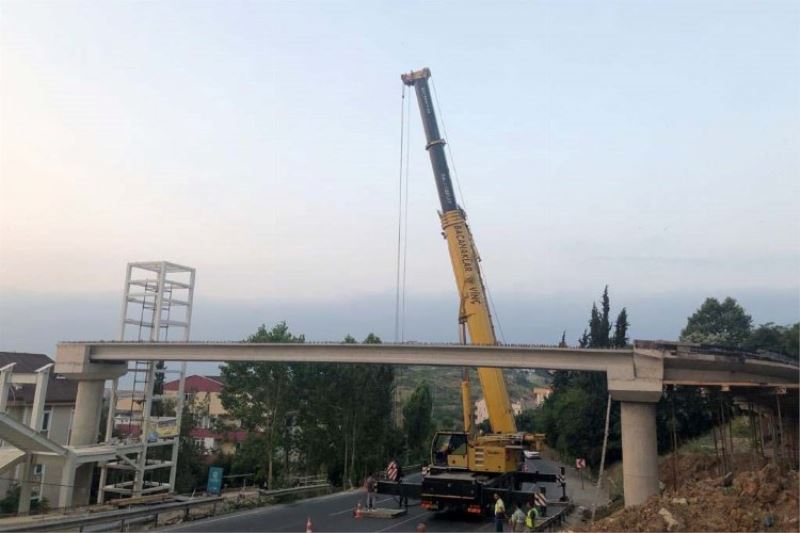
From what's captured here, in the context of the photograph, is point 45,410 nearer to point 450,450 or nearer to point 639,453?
point 450,450

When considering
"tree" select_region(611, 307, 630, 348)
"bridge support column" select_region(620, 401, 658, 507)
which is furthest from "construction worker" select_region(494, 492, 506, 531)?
"tree" select_region(611, 307, 630, 348)

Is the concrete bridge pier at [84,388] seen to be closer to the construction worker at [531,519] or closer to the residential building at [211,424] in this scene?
the residential building at [211,424]

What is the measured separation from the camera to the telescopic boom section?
24.8m

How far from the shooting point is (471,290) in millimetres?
24734

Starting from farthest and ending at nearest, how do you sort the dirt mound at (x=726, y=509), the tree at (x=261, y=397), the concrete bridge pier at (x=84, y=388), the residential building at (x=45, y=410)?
1. the tree at (x=261, y=397)
2. the concrete bridge pier at (x=84, y=388)
3. the residential building at (x=45, y=410)
4. the dirt mound at (x=726, y=509)

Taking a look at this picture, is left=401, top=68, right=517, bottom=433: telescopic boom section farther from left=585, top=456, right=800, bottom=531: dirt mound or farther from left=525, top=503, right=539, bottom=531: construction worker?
left=585, top=456, right=800, bottom=531: dirt mound

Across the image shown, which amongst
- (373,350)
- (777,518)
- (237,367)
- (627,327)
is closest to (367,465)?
(237,367)

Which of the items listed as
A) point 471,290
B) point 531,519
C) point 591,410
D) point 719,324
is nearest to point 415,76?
point 471,290

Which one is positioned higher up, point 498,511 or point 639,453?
point 639,453

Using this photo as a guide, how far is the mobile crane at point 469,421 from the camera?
23.4 m

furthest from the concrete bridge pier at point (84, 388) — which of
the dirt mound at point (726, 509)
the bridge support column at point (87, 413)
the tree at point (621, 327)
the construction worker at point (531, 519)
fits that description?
the tree at point (621, 327)

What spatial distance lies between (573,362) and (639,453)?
13.3 ft

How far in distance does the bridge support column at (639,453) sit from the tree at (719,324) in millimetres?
31326

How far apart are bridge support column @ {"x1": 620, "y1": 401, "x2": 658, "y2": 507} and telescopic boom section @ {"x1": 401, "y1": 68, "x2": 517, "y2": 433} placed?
4820 mm
